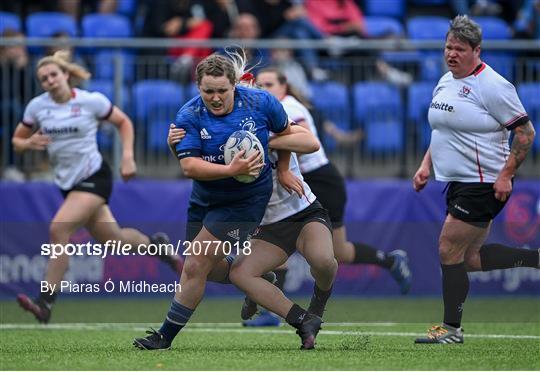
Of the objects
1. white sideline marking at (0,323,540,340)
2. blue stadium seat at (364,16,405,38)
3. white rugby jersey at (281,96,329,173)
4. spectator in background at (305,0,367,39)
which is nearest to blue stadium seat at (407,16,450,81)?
blue stadium seat at (364,16,405,38)

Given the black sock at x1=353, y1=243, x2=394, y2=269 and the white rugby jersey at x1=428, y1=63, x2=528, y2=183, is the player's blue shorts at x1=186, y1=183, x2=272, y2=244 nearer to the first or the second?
the white rugby jersey at x1=428, y1=63, x2=528, y2=183

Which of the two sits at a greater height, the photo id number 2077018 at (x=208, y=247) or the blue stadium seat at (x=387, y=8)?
the blue stadium seat at (x=387, y=8)

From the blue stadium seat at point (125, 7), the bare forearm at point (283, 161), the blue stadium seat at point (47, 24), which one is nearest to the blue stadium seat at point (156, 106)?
the blue stadium seat at point (47, 24)

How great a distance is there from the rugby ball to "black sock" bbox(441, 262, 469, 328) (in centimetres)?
209

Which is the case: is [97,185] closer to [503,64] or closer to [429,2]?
[503,64]

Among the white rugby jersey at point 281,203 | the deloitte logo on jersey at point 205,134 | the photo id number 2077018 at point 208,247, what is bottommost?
the photo id number 2077018 at point 208,247

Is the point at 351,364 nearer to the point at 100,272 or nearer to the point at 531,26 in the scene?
the point at 100,272

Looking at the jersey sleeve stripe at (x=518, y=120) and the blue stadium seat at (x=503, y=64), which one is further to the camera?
the blue stadium seat at (x=503, y=64)

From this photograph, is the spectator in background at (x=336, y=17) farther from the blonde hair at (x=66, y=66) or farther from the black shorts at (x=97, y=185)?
the black shorts at (x=97, y=185)

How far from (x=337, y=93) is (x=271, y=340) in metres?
5.68

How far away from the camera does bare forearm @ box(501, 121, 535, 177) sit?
8.83 metres

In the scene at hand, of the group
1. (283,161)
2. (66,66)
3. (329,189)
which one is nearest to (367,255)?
(329,189)

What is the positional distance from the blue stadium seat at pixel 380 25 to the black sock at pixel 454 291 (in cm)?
728

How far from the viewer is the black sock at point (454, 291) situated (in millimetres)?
9094
